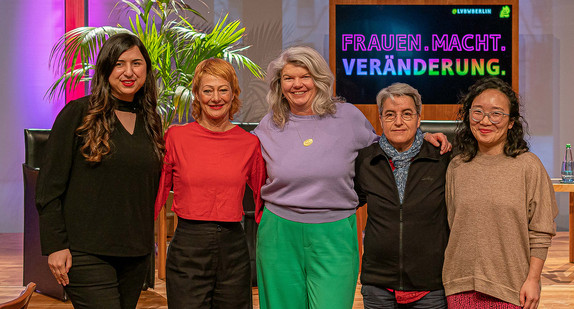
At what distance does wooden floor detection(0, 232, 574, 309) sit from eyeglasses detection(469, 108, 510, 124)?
6.63 ft

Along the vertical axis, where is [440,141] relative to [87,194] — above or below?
above

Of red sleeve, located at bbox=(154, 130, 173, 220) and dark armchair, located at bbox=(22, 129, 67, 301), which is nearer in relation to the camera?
red sleeve, located at bbox=(154, 130, 173, 220)

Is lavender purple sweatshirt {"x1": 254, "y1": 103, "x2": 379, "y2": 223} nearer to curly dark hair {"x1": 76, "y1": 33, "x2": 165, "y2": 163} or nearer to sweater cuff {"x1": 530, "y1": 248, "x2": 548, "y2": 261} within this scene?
curly dark hair {"x1": 76, "y1": 33, "x2": 165, "y2": 163}

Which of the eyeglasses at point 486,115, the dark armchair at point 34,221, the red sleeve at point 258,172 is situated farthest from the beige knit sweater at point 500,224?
the dark armchair at point 34,221

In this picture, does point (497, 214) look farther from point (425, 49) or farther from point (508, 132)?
point (425, 49)

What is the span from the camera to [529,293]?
71.2 inches

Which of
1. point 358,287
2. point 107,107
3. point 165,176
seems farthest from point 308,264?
point 358,287

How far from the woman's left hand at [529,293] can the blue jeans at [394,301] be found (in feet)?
0.84

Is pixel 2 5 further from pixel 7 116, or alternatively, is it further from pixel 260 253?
pixel 260 253

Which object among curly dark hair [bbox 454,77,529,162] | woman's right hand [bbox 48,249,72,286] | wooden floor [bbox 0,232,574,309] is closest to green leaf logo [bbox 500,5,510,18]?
wooden floor [bbox 0,232,574,309]

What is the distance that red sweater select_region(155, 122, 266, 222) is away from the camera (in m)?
2.08

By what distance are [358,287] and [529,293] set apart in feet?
7.97

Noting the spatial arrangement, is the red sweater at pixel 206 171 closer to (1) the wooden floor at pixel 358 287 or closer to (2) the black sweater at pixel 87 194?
(2) the black sweater at pixel 87 194

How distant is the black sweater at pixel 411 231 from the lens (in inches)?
76.6
